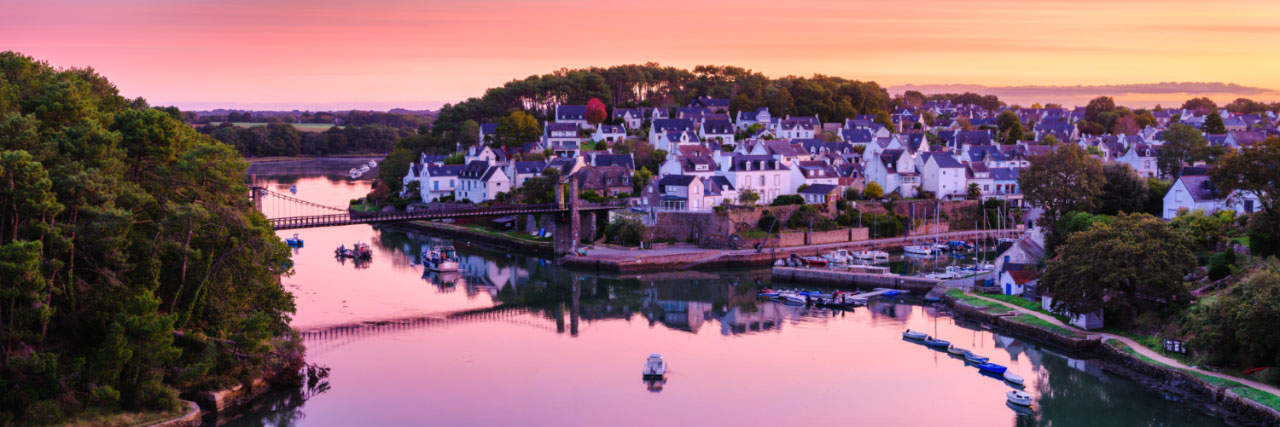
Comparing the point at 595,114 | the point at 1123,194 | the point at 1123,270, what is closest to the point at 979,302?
the point at 1123,270

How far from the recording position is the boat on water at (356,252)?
39.2m

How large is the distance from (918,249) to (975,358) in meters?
16.7

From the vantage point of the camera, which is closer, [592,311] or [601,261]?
[592,311]

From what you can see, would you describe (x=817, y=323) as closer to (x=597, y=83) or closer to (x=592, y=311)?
(x=592, y=311)

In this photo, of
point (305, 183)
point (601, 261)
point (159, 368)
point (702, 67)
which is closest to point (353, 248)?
point (601, 261)

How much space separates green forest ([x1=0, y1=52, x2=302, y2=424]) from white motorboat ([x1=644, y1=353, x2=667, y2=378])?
705cm

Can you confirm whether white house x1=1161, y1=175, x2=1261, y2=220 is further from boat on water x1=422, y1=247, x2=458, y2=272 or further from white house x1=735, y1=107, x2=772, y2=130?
white house x1=735, y1=107, x2=772, y2=130

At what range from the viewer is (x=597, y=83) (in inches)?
2616

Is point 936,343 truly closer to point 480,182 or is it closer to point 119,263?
point 119,263

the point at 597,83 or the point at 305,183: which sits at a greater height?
the point at 597,83

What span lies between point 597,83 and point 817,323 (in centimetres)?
4072

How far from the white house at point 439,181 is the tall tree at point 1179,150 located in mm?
32688

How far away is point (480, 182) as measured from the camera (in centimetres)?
4834

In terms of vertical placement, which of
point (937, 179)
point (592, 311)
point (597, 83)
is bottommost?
point (592, 311)
